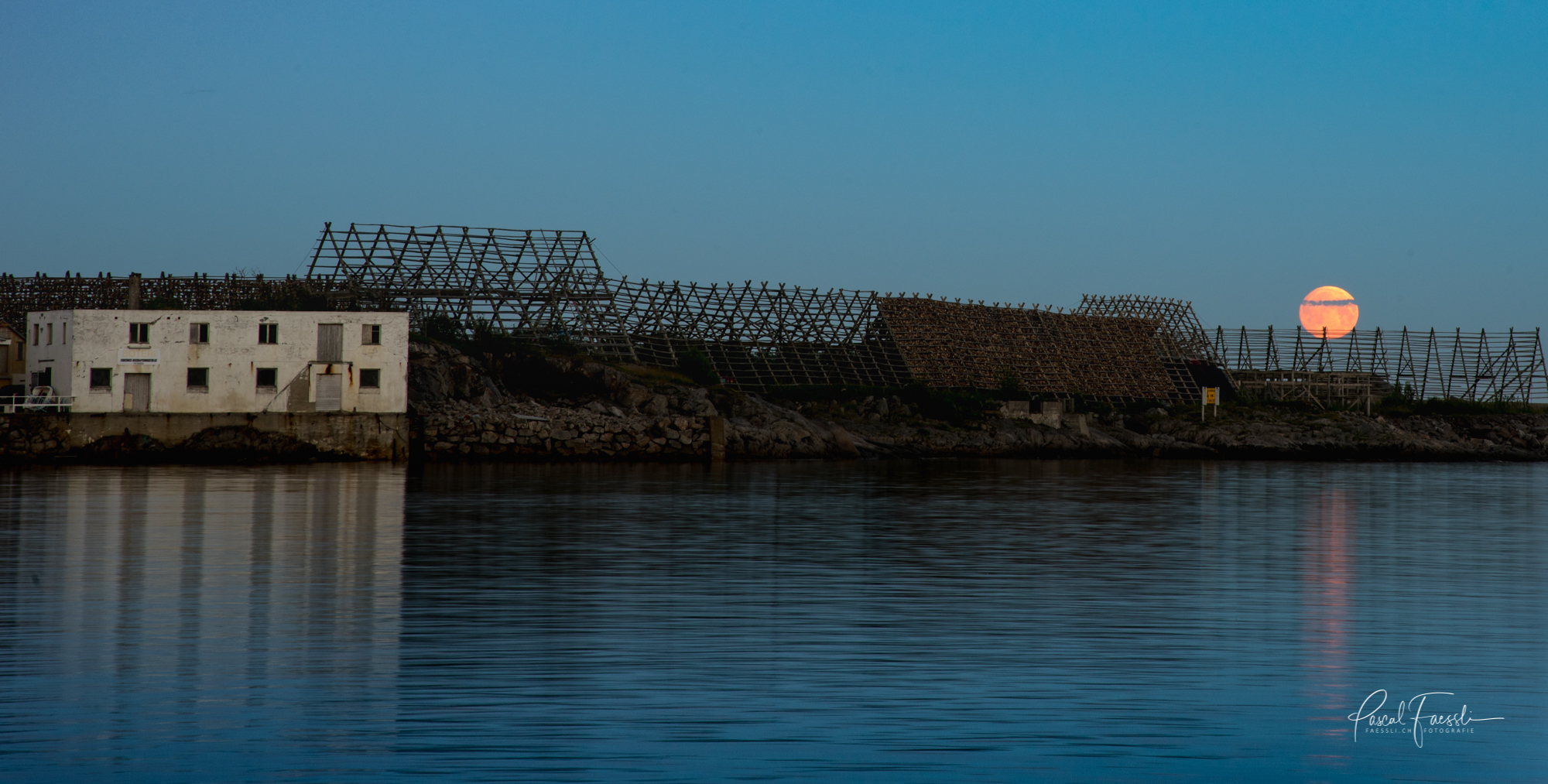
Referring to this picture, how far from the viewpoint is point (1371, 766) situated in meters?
11.0

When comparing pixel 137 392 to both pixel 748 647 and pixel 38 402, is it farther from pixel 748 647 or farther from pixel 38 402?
pixel 748 647

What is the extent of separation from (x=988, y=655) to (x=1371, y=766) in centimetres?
500

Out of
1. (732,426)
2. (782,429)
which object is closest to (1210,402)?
(782,429)

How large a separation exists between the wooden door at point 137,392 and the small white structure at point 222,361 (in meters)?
0.04

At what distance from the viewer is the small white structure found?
62.1 meters

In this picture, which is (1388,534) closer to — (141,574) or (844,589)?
(844,589)

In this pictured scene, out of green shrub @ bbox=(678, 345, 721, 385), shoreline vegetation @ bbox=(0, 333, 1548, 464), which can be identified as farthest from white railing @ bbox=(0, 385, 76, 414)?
green shrub @ bbox=(678, 345, 721, 385)

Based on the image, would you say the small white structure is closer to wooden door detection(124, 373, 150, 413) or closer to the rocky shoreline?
wooden door detection(124, 373, 150, 413)

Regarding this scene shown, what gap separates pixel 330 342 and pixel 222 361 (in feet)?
14.7

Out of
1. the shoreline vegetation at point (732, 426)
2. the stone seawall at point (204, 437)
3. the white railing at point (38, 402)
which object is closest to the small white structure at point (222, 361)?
the white railing at point (38, 402)

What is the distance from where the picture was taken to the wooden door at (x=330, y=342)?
6481cm

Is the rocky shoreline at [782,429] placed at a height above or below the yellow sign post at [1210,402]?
below

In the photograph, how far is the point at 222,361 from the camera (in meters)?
63.6

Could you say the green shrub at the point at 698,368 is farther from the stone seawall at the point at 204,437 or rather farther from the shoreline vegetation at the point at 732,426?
the stone seawall at the point at 204,437
